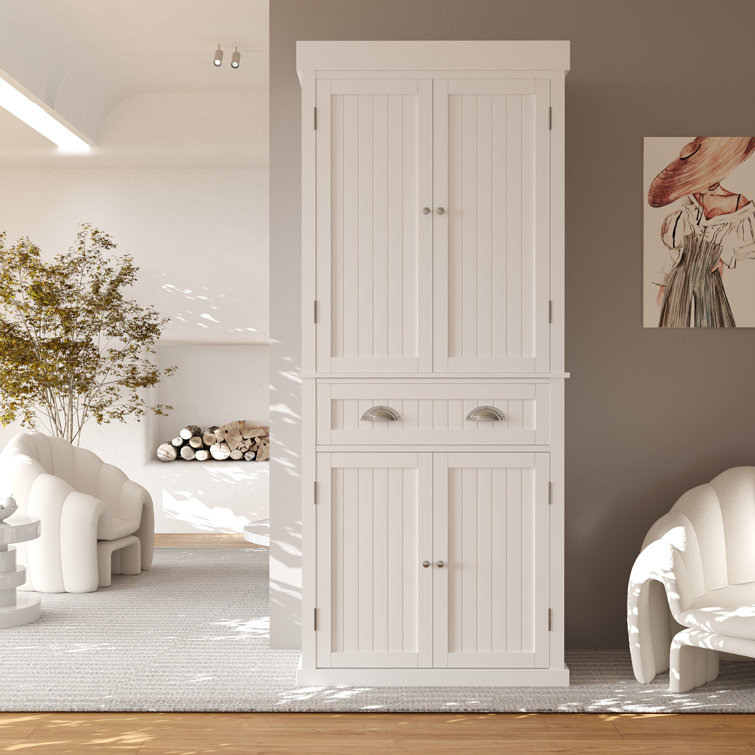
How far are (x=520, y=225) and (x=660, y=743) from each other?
5.93 feet

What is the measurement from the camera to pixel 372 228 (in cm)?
310

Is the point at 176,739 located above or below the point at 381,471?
below

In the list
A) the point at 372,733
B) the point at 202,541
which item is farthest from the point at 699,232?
the point at 202,541

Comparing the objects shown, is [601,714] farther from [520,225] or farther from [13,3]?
[13,3]

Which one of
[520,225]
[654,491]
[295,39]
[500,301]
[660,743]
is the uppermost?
[295,39]

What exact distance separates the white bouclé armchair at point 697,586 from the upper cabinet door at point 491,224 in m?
0.82

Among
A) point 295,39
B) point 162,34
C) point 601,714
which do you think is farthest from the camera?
point 162,34

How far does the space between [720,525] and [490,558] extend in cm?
96

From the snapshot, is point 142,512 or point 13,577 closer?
point 13,577

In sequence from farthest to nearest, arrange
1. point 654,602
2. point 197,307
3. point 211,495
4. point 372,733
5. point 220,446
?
point 220,446 < point 211,495 < point 197,307 < point 654,602 < point 372,733

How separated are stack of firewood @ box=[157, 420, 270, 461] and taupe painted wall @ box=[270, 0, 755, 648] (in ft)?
10.8

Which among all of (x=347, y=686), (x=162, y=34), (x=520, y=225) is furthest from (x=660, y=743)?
(x=162, y=34)

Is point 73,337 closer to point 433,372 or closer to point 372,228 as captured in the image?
point 372,228

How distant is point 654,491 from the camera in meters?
3.57
